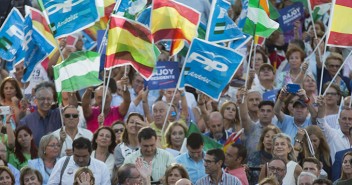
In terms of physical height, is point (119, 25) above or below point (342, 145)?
above

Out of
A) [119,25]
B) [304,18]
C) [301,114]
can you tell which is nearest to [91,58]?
[119,25]

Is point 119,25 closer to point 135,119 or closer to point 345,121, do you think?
point 135,119

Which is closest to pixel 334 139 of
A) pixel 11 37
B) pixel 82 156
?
pixel 82 156

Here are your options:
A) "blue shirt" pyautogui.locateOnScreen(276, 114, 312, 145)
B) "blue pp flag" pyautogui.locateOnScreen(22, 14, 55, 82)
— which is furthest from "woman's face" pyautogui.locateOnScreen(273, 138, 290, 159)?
"blue pp flag" pyautogui.locateOnScreen(22, 14, 55, 82)

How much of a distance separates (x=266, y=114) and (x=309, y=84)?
65.9 inches

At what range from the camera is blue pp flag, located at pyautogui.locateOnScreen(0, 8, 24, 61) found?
2422 cm

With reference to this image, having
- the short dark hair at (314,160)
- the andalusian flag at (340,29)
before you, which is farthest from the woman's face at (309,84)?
the short dark hair at (314,160)

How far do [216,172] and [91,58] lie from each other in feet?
10.4

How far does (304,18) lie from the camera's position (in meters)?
29.7

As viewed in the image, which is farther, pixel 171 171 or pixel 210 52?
pixel 210 52

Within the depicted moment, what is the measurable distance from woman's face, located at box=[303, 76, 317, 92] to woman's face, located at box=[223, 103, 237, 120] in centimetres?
163

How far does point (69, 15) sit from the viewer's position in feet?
77.5

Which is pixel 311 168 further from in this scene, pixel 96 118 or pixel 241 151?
pixel 96 118

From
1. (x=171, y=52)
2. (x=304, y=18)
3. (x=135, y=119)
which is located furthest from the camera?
(x=304, y=18)
